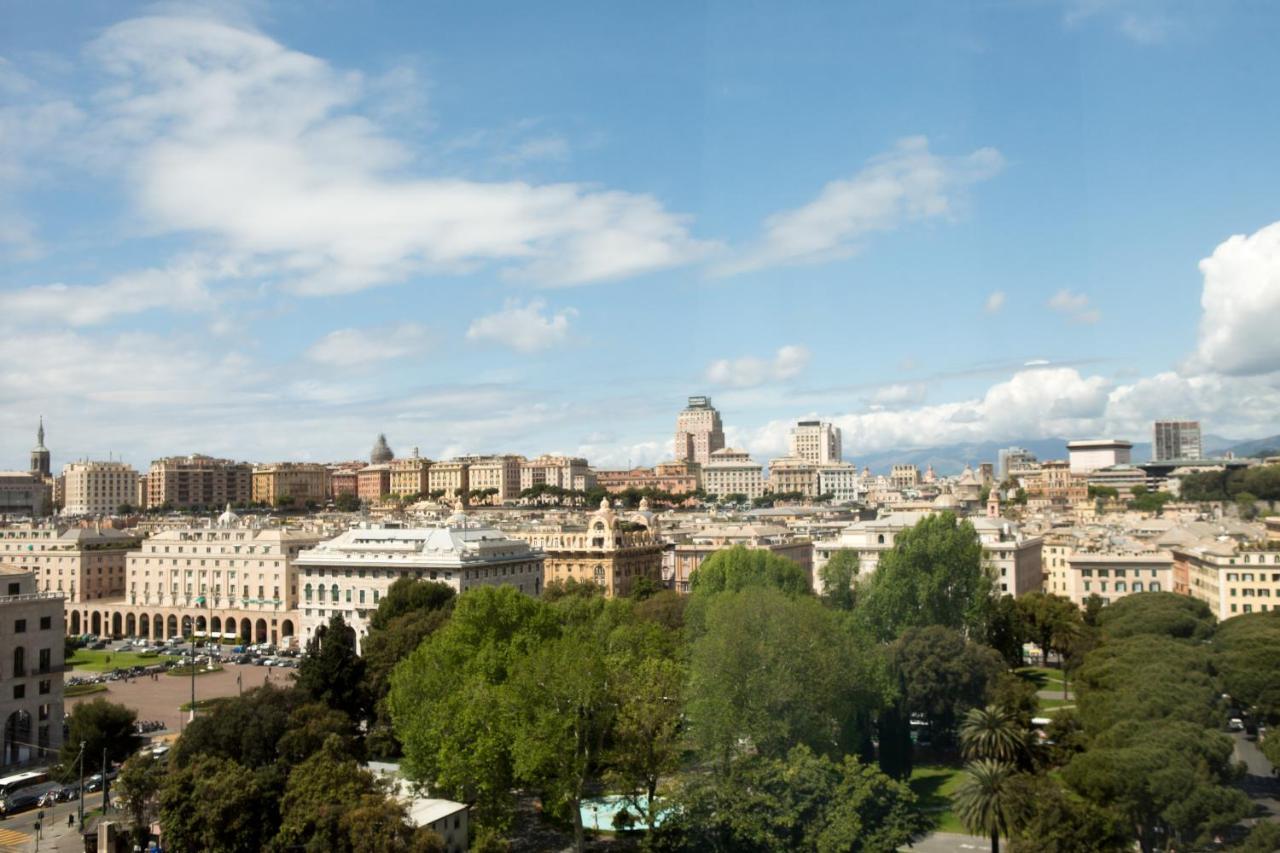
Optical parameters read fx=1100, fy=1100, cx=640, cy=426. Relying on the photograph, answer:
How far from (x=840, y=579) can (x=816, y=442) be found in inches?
4228

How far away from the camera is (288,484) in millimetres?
120875

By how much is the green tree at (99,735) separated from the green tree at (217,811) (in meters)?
5.62

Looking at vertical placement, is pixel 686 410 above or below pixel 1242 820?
above

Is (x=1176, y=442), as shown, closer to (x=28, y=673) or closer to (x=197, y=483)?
(x=28, y=673)

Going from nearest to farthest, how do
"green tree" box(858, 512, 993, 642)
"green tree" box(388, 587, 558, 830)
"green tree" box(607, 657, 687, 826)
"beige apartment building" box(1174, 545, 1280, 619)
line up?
1. "green tree" box(388, 587, 558, 830)
2. "green tree" box(607, 657, 687, 826)
3. "green tree" box(858, 512, 993, 642)
4. "beige apartment building" box(1174, 545, 1280, 619)

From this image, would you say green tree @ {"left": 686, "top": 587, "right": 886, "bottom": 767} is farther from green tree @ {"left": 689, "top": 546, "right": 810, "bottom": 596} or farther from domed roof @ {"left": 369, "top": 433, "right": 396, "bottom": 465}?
domed roof @ {"left": 369, "top": 433, "right": 396, "bottom": 465}

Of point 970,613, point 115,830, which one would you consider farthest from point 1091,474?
point 115,830

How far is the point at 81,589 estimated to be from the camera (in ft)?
168

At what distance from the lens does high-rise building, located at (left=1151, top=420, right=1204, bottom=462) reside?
7888cm

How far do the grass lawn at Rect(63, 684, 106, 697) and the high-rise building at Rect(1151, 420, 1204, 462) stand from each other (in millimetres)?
68636

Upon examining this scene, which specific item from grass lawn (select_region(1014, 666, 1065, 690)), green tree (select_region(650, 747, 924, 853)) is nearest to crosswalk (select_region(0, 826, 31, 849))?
green tree (select_region(650, 747, 924, 853))

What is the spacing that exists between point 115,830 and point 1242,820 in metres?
17.4

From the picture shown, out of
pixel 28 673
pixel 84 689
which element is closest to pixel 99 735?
pixel 28 673

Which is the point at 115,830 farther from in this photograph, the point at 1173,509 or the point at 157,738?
the point at 1173,509
